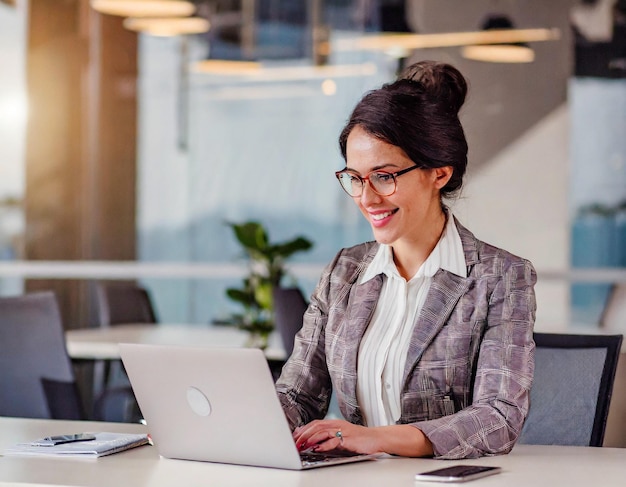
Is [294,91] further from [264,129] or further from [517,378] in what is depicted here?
[517,378]

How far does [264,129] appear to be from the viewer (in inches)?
324

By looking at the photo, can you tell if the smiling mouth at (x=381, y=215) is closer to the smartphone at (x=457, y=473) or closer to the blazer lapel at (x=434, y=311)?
the blazer lapel at (x=434, y=311)

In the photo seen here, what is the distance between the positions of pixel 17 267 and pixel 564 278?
3621mm

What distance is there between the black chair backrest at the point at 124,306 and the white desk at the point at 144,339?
120 millimetres

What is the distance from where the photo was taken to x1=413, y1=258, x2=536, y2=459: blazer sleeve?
2.09 metres

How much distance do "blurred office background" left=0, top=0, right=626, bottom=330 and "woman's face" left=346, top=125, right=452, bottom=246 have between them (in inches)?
196

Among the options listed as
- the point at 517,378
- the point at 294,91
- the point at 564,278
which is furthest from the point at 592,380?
the point at 294,91

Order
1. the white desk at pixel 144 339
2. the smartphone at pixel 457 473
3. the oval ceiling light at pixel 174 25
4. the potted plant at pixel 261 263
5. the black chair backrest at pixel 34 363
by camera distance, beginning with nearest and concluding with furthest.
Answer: the smartphone at pixel 457 473 < the black chair backrest at pixel 34 363 < the white desk at pixel 144 339 < the potted plant at pixel 261 263 < the oval ceiling light at pixel 174 25

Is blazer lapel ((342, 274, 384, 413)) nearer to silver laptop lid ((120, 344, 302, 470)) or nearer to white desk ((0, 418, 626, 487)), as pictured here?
white desk ((0, 418, 626, 487))

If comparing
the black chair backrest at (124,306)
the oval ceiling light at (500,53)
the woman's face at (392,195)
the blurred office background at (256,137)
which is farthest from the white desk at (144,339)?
the oval ceiling light at (500,53)

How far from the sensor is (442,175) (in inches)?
95.3

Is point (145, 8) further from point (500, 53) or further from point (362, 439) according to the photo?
point (362, 439)

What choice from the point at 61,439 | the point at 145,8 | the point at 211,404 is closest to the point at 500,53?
the point at 145,8

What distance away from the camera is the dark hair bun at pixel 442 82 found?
2.40m
